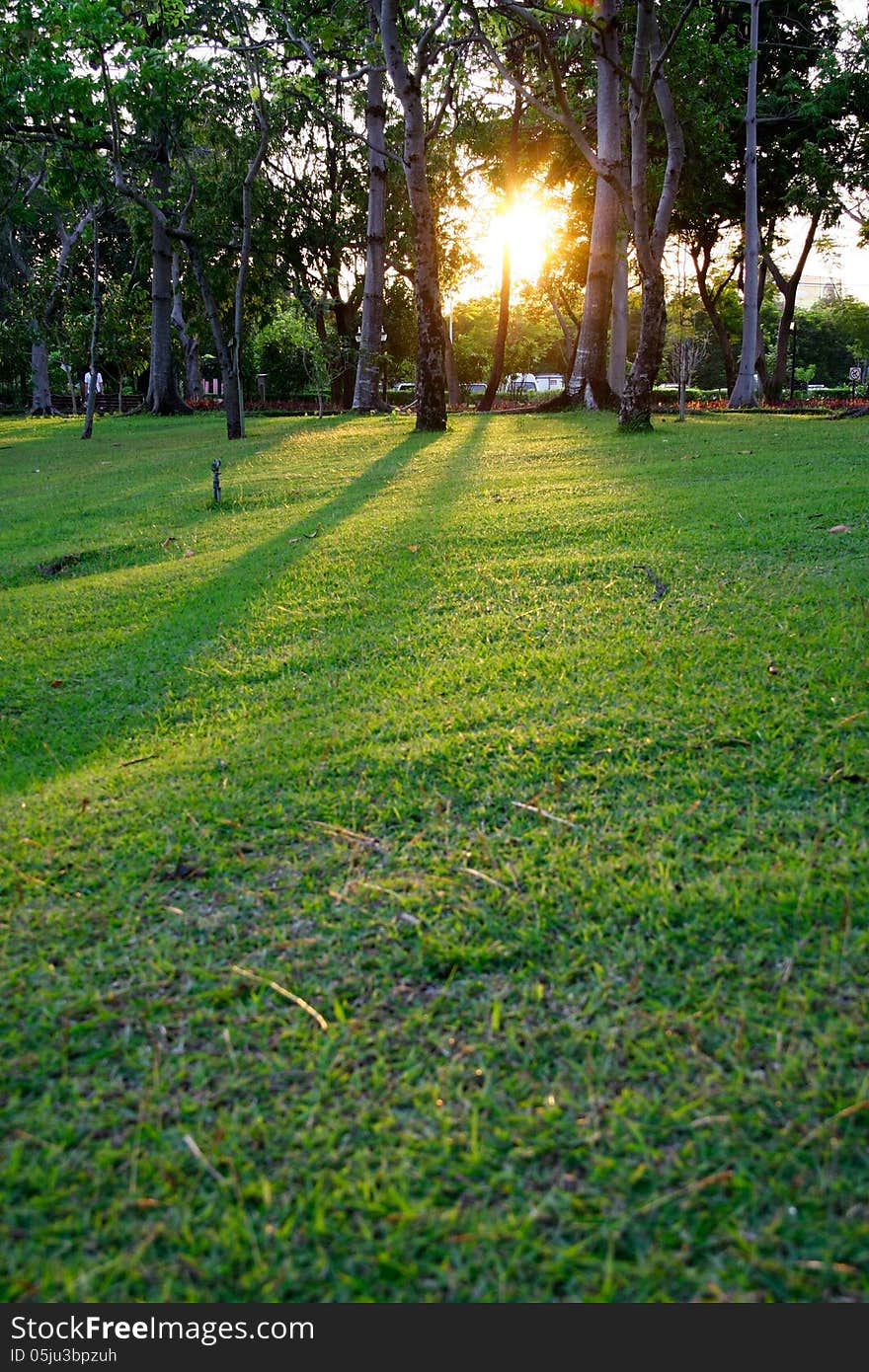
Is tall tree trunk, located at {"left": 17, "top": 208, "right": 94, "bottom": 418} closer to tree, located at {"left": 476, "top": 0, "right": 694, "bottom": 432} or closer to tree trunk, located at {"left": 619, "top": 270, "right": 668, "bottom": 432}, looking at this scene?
tree, located at {"left": 476, "top": 0, "right": 694, "bottom": 432}

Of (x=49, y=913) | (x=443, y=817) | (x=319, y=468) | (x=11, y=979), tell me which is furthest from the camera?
(x=319, y=468)

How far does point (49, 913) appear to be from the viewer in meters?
2.13

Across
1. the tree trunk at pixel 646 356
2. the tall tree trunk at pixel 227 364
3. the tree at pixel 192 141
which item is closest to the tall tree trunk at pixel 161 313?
the tree at pixel 192 141

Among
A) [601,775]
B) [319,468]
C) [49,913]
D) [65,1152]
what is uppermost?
[319,468]

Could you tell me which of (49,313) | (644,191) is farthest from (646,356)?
(49,313)

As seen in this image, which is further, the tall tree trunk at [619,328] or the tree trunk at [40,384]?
the tree trunk at [40,384]

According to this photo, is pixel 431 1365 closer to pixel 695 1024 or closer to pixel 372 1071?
pixel 372 1071

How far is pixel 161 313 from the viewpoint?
23422 millimetres

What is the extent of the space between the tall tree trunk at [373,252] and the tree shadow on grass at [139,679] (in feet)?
53.7

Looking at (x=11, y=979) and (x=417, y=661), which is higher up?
(x=417, y=661)

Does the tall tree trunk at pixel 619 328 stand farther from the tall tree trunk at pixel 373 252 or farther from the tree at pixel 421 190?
the tree at pixel 421 190

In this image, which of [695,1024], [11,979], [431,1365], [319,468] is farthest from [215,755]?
[319,468]

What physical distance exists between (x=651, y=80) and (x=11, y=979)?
12.7 meters

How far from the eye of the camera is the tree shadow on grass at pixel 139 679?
317 centimetres
